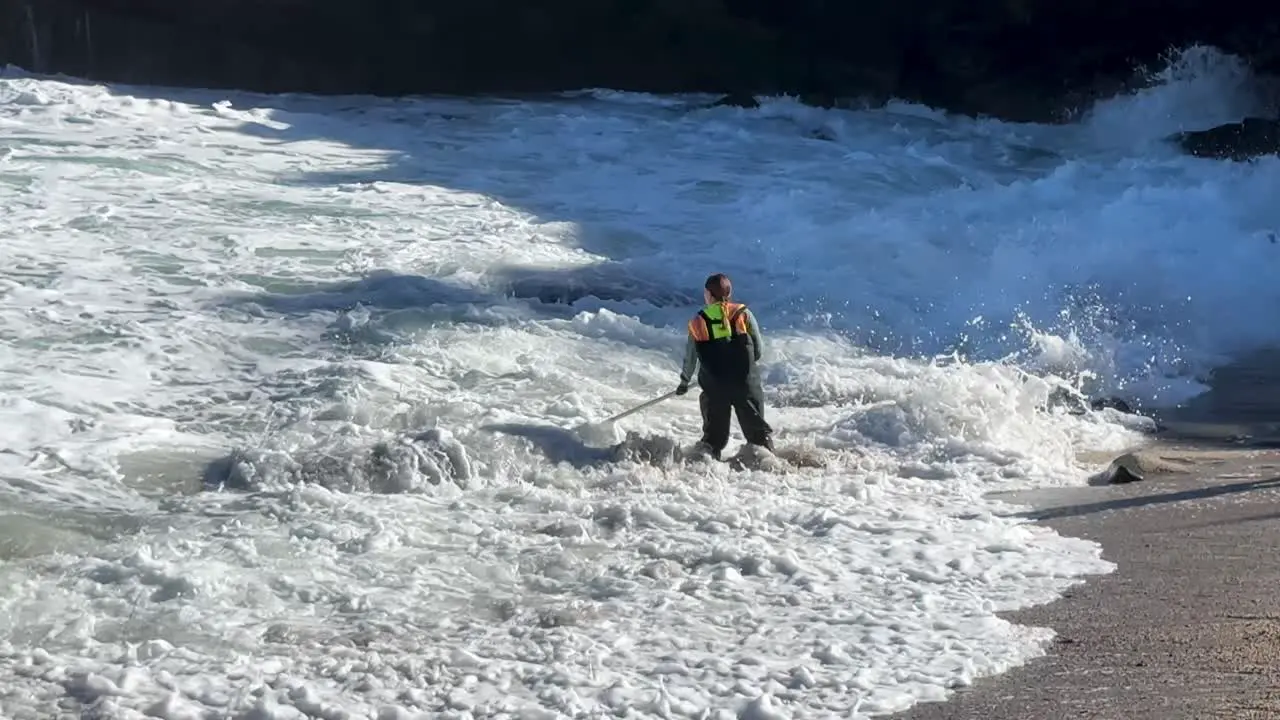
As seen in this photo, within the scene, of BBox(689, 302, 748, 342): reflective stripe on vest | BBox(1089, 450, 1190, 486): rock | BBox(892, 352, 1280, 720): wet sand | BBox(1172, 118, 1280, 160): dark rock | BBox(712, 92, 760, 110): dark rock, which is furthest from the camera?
BBox(712, 92, 760, 110): dark rock

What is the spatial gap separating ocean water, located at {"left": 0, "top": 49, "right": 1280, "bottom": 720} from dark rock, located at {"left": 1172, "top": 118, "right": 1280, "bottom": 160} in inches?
38.7

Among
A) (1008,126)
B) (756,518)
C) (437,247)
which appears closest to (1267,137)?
(1008,126)

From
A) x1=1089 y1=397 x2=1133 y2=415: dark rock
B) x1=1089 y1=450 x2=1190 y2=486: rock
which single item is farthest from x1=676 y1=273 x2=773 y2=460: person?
x1=1089 y1=397 x2=1133 y2=415: dark rock

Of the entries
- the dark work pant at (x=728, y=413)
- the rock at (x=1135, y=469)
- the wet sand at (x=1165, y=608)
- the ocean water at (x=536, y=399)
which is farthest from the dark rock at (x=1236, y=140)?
the dark work pant at (x=728, y=413)

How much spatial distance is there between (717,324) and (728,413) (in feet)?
1.80

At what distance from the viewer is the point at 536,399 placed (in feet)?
36.5

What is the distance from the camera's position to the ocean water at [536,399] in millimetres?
6680

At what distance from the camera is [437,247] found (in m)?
15.1

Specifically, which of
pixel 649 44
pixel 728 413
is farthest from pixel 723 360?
pixel 649 44

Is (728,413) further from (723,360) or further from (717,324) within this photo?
(717,324)

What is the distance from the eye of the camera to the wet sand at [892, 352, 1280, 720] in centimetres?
593

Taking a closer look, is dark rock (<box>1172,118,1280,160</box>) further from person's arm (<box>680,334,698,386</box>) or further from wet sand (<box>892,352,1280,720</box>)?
person's arm (<box>680,334,698,386</box>)

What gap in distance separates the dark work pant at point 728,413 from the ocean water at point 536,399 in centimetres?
24

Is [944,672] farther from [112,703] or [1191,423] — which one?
[1191,423]
